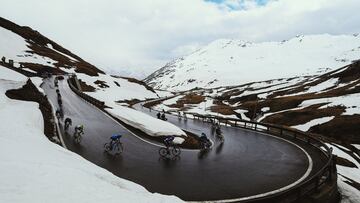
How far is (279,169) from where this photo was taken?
66.6 feet

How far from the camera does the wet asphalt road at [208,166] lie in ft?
52.7

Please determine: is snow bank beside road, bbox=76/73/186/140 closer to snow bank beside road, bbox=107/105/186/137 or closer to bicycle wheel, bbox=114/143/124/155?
snow bank beside road, bbox=107/105/186/137

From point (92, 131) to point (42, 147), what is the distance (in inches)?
602

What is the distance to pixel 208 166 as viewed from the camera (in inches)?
815

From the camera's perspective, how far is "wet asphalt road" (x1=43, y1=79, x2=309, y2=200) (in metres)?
16.1

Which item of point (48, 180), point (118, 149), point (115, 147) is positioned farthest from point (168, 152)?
point (48, 180)

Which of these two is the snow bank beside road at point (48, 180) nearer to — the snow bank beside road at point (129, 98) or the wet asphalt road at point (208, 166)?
the wet asphalt road at point (208, 166)

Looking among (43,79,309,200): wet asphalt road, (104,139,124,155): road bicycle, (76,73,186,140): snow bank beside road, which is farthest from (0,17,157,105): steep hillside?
(104,139,124,155): road bicycle

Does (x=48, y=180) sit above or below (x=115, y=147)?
above

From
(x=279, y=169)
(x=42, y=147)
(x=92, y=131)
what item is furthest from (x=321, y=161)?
(x=92, y=131)

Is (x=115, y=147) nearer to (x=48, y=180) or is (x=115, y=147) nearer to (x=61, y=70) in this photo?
(x=48, y=180)

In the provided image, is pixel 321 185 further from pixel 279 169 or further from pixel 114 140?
pixel 114 140

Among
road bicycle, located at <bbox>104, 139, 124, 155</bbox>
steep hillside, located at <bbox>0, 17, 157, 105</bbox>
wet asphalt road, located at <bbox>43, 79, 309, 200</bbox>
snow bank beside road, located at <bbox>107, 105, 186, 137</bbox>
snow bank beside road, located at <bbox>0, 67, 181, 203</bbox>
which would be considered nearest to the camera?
snow bank beside road, located at <bbox>0, 67, 181, 203</bbox>

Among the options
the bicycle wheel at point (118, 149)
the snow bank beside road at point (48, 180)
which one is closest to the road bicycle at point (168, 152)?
the bicycle wheel at point (118, 149)
